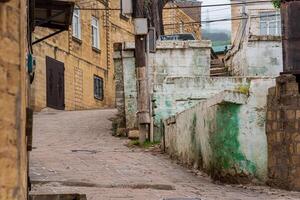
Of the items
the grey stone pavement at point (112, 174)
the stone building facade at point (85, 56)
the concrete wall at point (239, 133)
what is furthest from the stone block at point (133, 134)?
the stone building facade at point (85, 56)

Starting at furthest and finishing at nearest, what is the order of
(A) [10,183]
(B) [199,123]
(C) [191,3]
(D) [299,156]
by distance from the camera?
(C) [191,3]
(B) [199,123]
(D) [299,156]
(A) [10,183]

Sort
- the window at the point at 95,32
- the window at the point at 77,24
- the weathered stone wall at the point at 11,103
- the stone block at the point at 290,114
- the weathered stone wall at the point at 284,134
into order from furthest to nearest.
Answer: the window at the point at 95,32 → the window at the point at 77,24 → the stone block at the point at 290,114 → the weathered stone wall at the point at 284,134 → the weathered stone wall at the point at 11,103

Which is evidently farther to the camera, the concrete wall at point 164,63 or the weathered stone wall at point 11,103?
the concrete wall at point 164,63

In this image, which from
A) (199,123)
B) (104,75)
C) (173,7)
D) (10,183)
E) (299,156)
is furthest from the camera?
(173,7)

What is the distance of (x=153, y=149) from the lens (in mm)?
16938

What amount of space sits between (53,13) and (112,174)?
371 centimetres

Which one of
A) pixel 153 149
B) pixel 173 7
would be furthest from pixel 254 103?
pixel 173 7

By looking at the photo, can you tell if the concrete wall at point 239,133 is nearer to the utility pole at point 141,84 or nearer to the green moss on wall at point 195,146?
the green moss on wall at point 195,146

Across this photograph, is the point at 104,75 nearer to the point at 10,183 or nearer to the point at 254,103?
the point at 254,103

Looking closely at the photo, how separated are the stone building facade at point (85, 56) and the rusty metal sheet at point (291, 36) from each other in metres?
15.8

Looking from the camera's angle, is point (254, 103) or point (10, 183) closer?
point (10, 183)

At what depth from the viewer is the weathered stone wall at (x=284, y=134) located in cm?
1062

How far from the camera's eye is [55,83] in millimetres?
28047

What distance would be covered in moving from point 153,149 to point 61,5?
5.36 m
